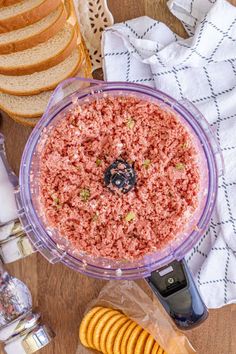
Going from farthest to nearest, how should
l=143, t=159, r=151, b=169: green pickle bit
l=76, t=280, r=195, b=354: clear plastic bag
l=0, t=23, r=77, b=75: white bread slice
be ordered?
l=76, t=280, r=195, b=354: clear plastic bag, l=0, t=23, r=77, b=75: white bread slice, l=143, t=159, r=151, b=169: green pickle bit

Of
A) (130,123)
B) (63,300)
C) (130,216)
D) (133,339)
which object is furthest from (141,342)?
(130,123)

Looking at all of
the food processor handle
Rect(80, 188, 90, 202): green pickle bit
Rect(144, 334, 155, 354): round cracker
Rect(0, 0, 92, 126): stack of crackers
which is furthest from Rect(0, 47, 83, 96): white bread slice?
Rect(144, 334, 155, 354): round cracker

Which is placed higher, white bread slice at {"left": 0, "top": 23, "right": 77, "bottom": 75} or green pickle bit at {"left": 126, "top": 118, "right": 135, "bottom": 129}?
white bread slice at {"left": 0, "top": 23, "right": 77, "bottom": 75}

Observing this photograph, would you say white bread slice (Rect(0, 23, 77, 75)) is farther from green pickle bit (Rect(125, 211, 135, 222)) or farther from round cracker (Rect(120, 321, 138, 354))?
round cracker (Rect(120, 321, 138, 354))

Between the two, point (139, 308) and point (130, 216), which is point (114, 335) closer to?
point (139, 308)

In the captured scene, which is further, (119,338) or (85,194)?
(119,338)
